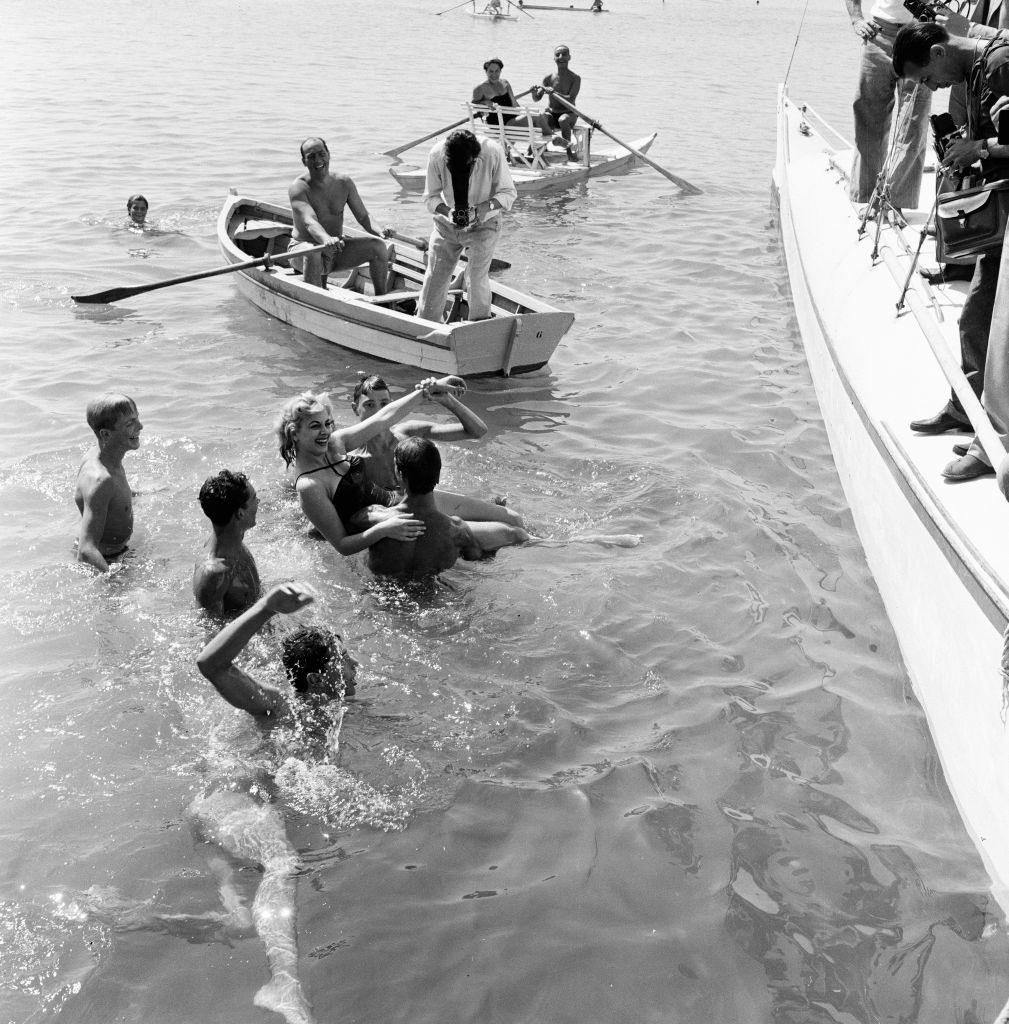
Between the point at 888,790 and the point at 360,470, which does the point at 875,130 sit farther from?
the point at 888,790

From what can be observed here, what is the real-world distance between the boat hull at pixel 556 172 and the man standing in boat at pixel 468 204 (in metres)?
6.81

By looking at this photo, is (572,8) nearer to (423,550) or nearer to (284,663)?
(423,550)

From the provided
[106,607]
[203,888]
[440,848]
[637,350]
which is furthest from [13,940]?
[637,350]

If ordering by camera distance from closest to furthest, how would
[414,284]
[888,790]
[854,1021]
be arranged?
1. [854,1021]
2. [888,790]
3. [414,284]

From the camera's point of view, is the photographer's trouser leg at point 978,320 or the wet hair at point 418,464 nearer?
the photographer's trouser leg at point 978,320

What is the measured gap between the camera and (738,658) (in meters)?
5.57

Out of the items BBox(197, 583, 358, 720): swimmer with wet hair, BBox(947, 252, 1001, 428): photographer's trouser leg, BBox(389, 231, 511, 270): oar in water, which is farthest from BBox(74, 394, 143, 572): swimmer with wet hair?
BBox(389, 231, 511, 270): oar in water

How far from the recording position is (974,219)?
5.11 m

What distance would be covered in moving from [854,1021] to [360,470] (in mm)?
3912

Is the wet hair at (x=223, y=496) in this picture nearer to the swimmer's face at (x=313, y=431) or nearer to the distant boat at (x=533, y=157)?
the swimmer's face at (x=313, y=431)

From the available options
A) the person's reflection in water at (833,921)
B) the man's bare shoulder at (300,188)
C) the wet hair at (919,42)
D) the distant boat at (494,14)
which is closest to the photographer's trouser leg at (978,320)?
the wet hair at (919,42)

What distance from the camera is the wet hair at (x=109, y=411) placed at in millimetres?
6000

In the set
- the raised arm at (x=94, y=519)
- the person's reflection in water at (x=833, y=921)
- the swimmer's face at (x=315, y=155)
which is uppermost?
the swimmer's face at (x=315, y=155)

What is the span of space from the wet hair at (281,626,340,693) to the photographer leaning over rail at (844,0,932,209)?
563cm
